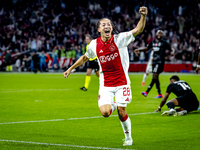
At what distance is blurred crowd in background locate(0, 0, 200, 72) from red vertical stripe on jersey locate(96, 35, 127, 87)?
26.9 meters

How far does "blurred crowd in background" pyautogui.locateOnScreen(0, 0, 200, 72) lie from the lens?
34.8 metres

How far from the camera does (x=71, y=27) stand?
39125 mm

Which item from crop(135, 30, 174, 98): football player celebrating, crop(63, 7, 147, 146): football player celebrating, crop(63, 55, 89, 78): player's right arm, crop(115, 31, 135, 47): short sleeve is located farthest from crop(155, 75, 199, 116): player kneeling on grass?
crop(135, 30, 174, 98): football player celebrating

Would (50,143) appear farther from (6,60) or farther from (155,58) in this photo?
(6,60)

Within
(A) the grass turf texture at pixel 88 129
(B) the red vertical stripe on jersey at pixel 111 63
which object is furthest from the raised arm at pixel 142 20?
(A) the grass turf texture at pixel 88 129

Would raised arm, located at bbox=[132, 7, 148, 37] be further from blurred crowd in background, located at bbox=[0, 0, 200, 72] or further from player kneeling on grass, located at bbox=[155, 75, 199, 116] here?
blurred crowd in background, located at bbox=[0, 0, 200, 72]

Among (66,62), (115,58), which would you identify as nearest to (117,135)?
(115,58)

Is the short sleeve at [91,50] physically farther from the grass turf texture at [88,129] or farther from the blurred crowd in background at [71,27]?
the blurred crowd in background at [71,27]

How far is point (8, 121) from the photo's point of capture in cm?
848

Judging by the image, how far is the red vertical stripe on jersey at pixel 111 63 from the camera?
20.2ft

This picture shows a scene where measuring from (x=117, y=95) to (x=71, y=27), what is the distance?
33.5m

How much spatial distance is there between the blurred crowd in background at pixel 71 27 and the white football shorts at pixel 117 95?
88.5 ft

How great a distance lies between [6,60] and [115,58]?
30.9 meters

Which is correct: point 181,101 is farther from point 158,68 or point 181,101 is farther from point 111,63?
point 158,68
